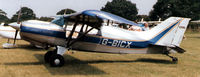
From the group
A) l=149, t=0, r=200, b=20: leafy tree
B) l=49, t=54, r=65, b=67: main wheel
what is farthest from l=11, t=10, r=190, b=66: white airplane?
l=149, t=0, r=200, b=20: leafy tree

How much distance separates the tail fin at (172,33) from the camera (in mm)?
7750

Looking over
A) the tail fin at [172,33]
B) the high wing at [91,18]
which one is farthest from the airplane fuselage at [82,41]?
the high wing at [91,18]

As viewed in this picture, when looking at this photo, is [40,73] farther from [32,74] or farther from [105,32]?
[105,32]

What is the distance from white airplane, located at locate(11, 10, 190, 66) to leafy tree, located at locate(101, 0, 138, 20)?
76819 mm

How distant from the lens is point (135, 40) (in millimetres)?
7461

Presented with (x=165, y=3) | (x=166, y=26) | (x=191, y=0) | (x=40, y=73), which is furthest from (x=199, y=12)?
(x=40, y=73)

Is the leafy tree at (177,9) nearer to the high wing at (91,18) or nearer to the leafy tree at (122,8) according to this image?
the leafy tree at (122,8)

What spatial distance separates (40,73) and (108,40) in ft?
9.09

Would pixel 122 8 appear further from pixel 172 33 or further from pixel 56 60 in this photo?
pixel 56 60

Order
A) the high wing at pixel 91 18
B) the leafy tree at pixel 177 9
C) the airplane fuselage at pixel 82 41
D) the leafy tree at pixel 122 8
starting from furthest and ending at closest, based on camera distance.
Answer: the leafy tree at pixel 122 8 → the leafy tree at pixel 177 9 → the airplane fuselage at pixel 82 41 → the high wing at pixel 91 18

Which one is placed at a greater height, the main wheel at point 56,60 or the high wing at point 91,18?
the high wing at point 91,18

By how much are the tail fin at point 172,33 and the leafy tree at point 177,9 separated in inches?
2337

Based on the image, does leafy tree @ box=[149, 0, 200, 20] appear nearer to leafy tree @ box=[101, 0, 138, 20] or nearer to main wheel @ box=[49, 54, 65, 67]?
leafy tree @ box=[101, 0, 138, 20]

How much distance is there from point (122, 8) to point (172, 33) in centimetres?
8106
